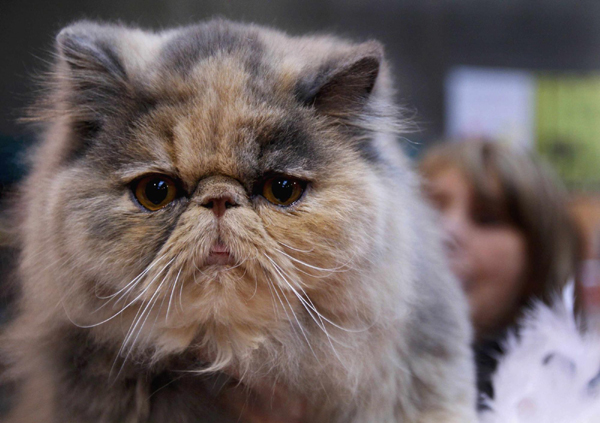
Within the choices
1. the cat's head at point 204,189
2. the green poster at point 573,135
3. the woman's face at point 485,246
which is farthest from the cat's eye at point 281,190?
the green poster at point 573,135

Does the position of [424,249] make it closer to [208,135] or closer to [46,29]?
[208,135]

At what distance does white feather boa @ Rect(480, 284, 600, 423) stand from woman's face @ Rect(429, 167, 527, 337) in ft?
1.85

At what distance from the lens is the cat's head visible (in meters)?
0.75

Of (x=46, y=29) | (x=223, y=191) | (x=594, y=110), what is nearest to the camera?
(x=223, y=191)

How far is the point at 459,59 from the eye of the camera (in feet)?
5.77

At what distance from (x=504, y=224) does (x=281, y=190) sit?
1.32 metres

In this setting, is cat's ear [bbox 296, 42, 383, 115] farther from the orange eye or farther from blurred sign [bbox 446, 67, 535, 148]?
blurred sign [bbox 446, 67, 535, 148]

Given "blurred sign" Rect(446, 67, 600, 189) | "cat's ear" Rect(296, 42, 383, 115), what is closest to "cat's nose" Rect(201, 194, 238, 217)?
"cat's ear" Rect(296, 42, 383, 115)

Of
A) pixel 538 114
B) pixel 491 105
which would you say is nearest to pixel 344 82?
pixel 491 105

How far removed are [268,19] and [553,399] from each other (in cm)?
95

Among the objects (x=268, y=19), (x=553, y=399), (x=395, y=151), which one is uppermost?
(x=268, y=19)

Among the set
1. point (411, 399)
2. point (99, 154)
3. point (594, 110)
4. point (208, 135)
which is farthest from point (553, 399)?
point (594, 110)

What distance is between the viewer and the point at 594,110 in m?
2.15

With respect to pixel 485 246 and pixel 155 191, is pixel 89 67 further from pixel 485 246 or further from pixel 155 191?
pixel 485 246
